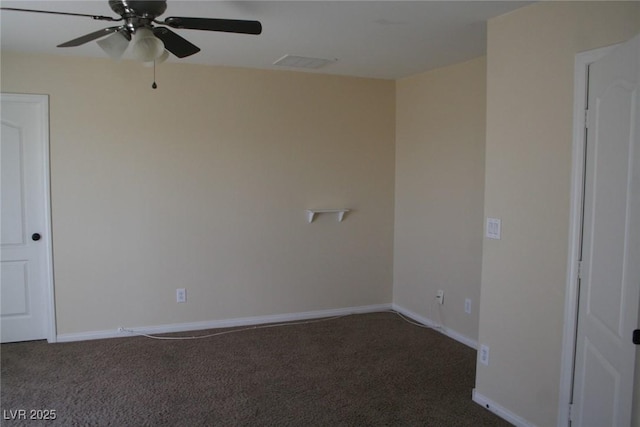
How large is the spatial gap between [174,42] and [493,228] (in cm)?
214

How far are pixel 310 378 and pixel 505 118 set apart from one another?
225 cm

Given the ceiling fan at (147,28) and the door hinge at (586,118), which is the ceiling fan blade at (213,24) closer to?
the ceiling fan at (147,28)

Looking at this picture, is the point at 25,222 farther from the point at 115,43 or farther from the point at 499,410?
the point at 499,410

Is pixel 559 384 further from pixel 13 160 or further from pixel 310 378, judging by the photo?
pixel 13 160

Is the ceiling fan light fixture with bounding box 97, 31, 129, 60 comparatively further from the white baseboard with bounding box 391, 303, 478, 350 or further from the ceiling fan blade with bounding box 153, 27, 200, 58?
the white baseboard with bounding box 391, 303, 478, 350

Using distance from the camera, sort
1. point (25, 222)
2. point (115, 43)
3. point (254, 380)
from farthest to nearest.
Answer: point (25, 222)
point (254, 380)
point (115, 43)

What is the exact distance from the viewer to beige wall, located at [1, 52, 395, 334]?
13.7 ft

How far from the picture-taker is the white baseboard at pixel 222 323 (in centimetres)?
426

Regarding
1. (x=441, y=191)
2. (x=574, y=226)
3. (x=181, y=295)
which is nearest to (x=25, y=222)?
(x=181, y=295)

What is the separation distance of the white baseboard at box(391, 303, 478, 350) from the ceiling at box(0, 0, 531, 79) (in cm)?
244

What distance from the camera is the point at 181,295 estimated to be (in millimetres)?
4508

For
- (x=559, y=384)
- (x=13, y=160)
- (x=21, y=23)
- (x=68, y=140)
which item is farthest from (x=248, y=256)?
(x=559, y=384)

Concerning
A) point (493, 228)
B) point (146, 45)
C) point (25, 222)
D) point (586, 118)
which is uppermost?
point (146, 45)

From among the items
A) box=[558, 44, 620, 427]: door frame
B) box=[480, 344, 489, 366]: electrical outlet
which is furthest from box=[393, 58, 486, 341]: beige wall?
box=[558, 44, 620, 427]: door frame
